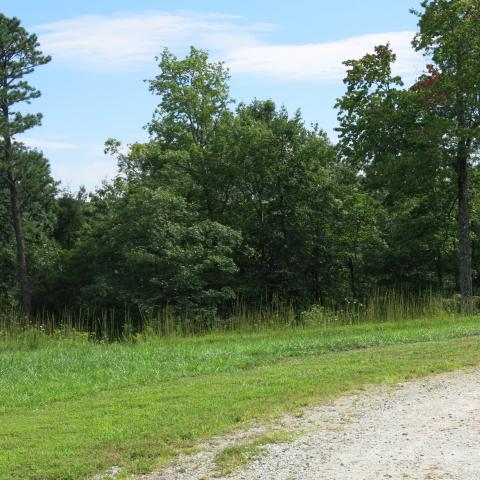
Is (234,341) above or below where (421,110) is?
below

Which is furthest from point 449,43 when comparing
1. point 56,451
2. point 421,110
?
point 56,451

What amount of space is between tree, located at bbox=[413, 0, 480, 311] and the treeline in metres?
0.04

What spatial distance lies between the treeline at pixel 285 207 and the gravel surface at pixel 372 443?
1361 cm

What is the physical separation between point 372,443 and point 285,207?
21958 mm

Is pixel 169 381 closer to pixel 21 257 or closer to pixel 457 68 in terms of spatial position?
pixel 457 68

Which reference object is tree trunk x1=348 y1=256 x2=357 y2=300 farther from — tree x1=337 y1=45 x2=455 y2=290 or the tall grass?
the tall grass

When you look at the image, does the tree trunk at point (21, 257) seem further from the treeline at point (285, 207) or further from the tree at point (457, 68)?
the tree at point (457, 68)

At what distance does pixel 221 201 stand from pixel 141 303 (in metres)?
8.05

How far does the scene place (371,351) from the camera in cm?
1103

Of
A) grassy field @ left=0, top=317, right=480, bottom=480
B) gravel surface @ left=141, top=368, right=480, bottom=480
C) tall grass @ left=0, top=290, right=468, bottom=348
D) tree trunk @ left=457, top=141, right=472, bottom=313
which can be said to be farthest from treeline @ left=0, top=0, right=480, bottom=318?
gravel surface @ left=141, top=368, right=480, bottom=480

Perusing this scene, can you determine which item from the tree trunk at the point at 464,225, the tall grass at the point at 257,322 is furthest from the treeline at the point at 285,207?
the tall grass at the point at 257,322

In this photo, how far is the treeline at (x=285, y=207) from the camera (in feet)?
65.9

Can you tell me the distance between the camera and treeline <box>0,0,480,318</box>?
2008cm

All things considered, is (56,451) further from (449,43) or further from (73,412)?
(449,43)
